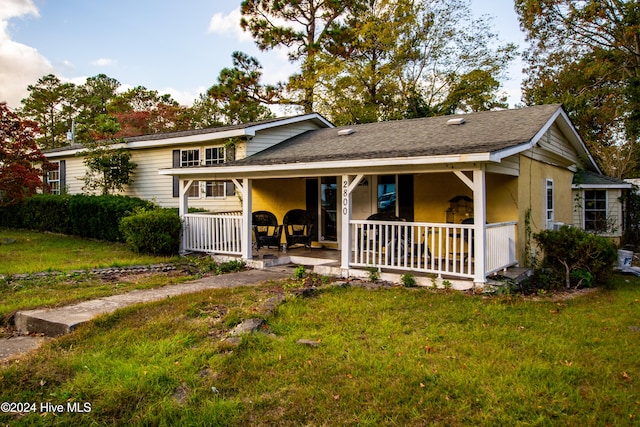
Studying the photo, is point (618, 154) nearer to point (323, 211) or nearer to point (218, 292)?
point (323, 211)

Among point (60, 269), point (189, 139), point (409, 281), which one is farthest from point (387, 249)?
point (189, 139)

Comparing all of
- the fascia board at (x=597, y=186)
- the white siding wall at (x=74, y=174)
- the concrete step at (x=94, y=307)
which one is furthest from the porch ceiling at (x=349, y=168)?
the fascia board at (x=597, y=186)

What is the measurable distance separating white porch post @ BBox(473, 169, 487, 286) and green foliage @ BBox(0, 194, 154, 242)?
9535 millimetres

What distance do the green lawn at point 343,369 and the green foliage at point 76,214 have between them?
860cm

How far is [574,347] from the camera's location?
4496 millimetres

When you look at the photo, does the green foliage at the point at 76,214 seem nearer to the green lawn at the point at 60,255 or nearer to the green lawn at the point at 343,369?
the green lawn at the point at 60,255

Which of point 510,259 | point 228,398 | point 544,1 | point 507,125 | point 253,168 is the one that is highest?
point 544,1

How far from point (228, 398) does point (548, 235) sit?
23.0ft

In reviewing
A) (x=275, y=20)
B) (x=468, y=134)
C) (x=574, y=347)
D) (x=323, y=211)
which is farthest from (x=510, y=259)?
(x=275, y=20)

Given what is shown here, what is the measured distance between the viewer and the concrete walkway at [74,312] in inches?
195

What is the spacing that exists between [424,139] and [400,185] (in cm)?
163

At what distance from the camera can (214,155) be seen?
523 inches

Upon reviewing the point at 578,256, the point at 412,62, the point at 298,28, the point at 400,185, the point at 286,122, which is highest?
the point at 298,28

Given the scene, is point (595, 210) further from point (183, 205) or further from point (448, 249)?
point (183, 205)
